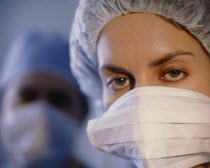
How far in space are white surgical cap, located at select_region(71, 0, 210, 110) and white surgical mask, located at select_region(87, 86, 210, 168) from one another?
0.21 m

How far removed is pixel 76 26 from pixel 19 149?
1.18 meters

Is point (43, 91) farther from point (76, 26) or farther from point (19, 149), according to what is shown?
point (76, 26)

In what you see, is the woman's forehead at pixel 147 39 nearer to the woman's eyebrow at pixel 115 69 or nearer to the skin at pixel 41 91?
the woman's eyebrow at pixel 115 69

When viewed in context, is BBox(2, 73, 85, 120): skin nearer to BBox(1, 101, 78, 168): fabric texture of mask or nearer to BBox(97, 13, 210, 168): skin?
BBox(1, 101, 78, 168): fabric texture of mask

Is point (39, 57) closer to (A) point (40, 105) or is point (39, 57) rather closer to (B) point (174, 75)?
(A) point (40, 105)

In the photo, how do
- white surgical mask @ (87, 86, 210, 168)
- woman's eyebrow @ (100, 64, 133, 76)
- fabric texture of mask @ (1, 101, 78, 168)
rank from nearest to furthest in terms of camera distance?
white surgical mask @ (87, 86, 210, 168)
woman's eyebrow @ (100, 64, 133, 76)
fabric texture of mask @ (1, 101, 78, 168)

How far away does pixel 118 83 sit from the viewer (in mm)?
1229

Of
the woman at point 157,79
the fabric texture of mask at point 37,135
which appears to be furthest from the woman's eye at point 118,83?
the fabric texture of mask at point 37,135

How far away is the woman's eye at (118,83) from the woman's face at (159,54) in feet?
0.22

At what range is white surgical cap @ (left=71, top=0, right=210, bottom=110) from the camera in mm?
1073

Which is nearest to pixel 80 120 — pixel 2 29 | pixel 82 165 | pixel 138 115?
pixel 82 165

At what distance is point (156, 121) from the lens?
3.33 feet

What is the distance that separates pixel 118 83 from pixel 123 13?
256 mm

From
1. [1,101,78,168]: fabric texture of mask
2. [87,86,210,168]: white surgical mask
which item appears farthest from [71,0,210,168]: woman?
[1,101,78,168]: fabric texture of mask
